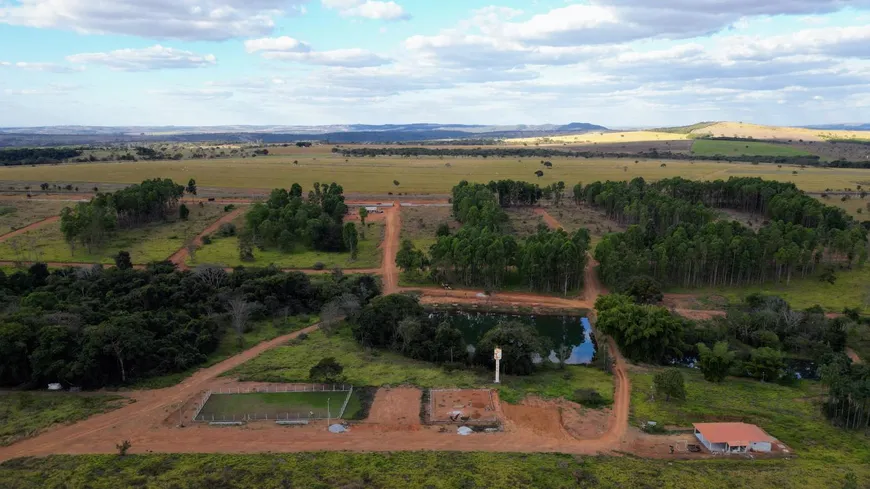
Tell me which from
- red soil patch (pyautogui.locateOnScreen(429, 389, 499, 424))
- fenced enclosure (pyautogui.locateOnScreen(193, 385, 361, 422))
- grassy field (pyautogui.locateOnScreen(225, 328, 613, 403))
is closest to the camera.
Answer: red soil patch (pyautogui.locateOnScreen(429, 389, 499, 424))

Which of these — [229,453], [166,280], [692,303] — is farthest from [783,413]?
[166,280]

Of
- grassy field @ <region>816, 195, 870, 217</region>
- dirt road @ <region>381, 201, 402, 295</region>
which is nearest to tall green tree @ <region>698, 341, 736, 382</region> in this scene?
dirt road @ <region>381, 201, 402, 295</region>

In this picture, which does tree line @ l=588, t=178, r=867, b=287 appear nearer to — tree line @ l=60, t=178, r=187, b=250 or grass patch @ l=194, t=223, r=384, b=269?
grass patch @ l=194, t=223, r=384, b=269

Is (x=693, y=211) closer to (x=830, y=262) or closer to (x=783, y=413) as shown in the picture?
(x=830, y=262)

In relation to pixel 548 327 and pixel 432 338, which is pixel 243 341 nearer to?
pixel 432 338

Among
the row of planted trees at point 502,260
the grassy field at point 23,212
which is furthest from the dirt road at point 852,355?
the grassy field at point 23,212

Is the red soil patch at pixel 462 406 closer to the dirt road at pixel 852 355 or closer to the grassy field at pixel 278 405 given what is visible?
the grassy field at pixel 278 405
